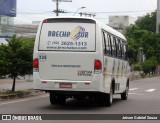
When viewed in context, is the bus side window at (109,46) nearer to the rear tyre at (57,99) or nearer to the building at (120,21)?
the rear tyre at (57,99)

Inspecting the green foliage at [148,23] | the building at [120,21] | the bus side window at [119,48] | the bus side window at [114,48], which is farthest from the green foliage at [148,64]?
the building at [120,21]

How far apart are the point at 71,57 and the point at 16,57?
6.05m

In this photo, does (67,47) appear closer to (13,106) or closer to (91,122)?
(13,106)

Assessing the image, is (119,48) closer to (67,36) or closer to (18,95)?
(67,36)

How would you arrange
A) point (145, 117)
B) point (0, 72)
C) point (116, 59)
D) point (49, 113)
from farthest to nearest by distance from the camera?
1. point (0, 72)
2. point (116, 59)
3. point (49, 113)
4. point (145, 117)

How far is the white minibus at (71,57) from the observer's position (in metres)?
16.7

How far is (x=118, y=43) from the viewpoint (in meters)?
20.5

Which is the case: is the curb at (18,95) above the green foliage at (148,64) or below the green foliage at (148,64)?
below

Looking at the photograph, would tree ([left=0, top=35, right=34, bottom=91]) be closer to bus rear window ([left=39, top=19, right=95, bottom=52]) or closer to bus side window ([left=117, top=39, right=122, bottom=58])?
bus side window ([left=117, top=39, right=122, bottom=58])

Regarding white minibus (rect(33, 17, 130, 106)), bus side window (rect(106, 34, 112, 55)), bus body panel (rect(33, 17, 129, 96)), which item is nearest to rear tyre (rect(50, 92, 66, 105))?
white minibus (rect(33, 17, 130, 106))

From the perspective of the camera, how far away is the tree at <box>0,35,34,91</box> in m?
22.1

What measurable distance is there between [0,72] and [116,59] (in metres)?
5.73

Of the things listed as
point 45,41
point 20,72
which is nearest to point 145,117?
point 45,41

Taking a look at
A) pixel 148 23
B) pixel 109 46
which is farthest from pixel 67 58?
pixel 148 23
